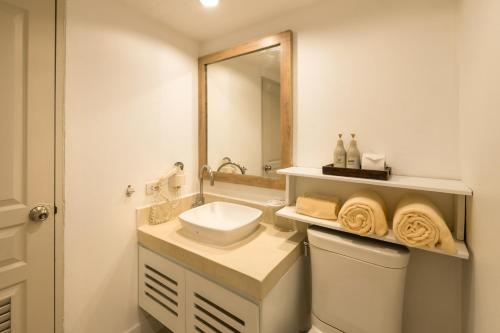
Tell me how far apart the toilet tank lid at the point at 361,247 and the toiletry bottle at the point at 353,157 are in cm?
36

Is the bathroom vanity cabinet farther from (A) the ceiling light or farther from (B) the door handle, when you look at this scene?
(A) the ceiling light

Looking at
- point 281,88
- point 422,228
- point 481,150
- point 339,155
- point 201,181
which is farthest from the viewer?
point 201,181

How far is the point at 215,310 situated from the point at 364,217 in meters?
0.88

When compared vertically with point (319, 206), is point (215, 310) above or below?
below

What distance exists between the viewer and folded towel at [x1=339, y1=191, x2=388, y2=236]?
103cm

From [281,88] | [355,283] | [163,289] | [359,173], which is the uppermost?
[281,88]

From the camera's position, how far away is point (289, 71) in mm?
1479

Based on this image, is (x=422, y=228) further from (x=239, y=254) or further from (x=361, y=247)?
(x=239, y=254)

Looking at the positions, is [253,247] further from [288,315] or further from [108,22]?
[108,22]

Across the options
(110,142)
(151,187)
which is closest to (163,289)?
(151,187)

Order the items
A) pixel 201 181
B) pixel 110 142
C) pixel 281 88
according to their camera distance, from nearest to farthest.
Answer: pixel 110 142 < pixel 281 88 < pixel 201 181

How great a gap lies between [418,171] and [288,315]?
1.02m

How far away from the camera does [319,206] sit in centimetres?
124

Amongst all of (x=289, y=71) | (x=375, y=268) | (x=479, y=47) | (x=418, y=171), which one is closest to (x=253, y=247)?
(x=375, y=268)
